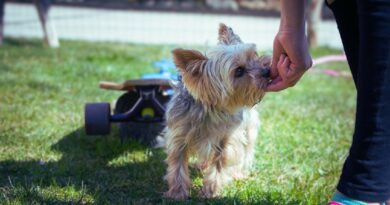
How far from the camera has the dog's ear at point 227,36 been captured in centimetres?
337

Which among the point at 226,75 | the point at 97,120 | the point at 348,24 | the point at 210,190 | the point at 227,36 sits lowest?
the point at 210,190

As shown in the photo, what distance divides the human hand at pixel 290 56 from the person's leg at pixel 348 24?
17cm

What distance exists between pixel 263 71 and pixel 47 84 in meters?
3.69

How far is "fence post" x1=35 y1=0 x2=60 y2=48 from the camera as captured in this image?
9.07 m

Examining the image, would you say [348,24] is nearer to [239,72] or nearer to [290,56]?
[290,56]

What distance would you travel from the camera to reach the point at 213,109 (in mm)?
3178

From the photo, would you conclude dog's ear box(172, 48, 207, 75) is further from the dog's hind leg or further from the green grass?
the green grass

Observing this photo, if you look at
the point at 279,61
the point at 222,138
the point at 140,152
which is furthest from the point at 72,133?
the point at 279,61

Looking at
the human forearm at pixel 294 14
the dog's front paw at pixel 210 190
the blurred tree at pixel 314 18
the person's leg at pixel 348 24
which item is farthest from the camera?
the blurred tree at pixel 314 18

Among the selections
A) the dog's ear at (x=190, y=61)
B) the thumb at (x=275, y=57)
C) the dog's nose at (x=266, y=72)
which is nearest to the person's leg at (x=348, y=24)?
the thumb at (x=275, y=57)

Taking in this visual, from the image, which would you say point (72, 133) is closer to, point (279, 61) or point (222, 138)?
point (222, 138)

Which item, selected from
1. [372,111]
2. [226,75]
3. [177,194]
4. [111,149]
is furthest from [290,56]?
[111,149]

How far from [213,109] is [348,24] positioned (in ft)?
3.48

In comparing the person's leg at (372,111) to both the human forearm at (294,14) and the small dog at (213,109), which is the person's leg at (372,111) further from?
the small dog at (213,109)
